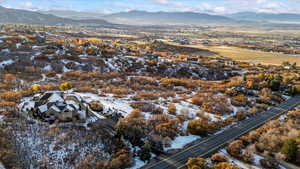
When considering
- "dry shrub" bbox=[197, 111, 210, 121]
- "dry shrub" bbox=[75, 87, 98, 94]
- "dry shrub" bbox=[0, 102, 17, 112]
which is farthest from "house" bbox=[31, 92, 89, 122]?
"dry shrub" bbox=[197, 111, 210, 121]

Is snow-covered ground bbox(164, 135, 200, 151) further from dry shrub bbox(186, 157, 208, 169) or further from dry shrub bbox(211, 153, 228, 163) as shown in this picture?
dry shrub bbox(211, 153, 228, 163)

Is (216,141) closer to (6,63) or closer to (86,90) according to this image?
(86,90)

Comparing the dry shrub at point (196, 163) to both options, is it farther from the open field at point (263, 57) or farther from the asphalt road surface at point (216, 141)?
the open field at point (263, 57)

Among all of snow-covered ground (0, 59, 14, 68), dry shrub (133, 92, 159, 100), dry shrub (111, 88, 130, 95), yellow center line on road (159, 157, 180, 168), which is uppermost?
snow-covered ground (0, 59, 14, 68)

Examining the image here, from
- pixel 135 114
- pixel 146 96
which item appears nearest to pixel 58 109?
pixel 135 114

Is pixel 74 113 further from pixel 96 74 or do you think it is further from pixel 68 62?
pixel 68 62

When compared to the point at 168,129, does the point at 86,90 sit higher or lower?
higher

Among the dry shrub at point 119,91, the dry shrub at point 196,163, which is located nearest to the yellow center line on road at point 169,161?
the dry shrub at point 196,163

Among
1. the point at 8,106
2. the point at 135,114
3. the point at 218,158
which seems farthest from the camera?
the point at 135,114

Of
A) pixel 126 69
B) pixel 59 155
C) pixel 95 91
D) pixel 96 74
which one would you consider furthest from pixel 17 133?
pixel 126 69
